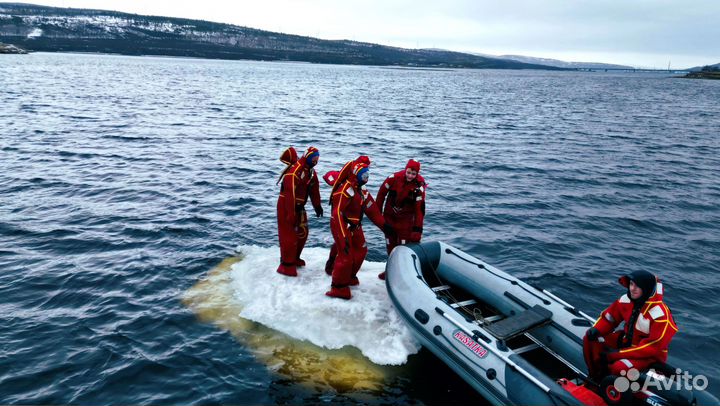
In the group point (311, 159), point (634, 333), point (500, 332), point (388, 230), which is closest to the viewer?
point (634, 333)

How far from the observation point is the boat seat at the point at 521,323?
5906 mm

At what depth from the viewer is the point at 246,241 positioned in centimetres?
1069

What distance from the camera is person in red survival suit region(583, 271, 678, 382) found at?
4.79 m

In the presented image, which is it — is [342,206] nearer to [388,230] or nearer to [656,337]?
[388,230]

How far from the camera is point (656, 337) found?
4.79m

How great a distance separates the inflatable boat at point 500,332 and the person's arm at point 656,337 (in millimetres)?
188

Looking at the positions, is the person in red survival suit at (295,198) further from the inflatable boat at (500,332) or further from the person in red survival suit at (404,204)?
the inflatable boat at (500,332)

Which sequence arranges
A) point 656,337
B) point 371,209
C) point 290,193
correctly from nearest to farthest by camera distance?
point 656,337, point 371,209, point 290,193

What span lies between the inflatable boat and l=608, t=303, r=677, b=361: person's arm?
0.62ft

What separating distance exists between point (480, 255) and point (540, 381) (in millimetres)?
6033

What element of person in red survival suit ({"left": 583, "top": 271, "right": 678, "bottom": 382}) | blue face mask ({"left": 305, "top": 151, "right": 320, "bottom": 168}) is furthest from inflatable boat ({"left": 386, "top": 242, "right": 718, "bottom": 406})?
blue face mask ({"left": 305, "top": 151, "right": 320, "bottom": 168})

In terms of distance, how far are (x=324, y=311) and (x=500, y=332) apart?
2.53 m

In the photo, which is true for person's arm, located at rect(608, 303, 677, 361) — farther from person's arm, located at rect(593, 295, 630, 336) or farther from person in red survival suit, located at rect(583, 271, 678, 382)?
person's arm, located at rect(593, 295, 630, 336)

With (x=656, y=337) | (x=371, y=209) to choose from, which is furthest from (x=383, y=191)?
(x=656, y=337)
